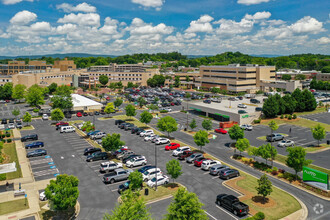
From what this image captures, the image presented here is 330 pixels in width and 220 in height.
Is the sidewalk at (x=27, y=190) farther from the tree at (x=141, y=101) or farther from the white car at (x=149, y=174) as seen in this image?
the tree at (x=141, y=101)

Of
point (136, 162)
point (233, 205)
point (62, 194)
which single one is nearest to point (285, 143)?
point (233, 205)

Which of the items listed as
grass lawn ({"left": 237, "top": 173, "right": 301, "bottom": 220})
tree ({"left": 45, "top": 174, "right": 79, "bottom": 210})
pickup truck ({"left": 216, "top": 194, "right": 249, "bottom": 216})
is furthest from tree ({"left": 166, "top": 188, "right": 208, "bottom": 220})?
tree ({"left": 45, "top": 174, "right": 79, "bottom": 210})

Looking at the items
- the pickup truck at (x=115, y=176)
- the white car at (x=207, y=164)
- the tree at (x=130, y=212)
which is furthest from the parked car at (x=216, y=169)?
the tree at (x=130, y=212)

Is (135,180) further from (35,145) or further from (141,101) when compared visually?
(141,101)

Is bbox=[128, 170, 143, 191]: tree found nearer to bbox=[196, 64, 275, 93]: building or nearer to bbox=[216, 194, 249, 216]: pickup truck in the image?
bbox=[216, 194, 249, 216]: pickup truck

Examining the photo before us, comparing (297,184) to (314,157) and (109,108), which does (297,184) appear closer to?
(314,157)

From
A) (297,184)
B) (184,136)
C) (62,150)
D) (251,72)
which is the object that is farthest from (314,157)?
(251,72)
